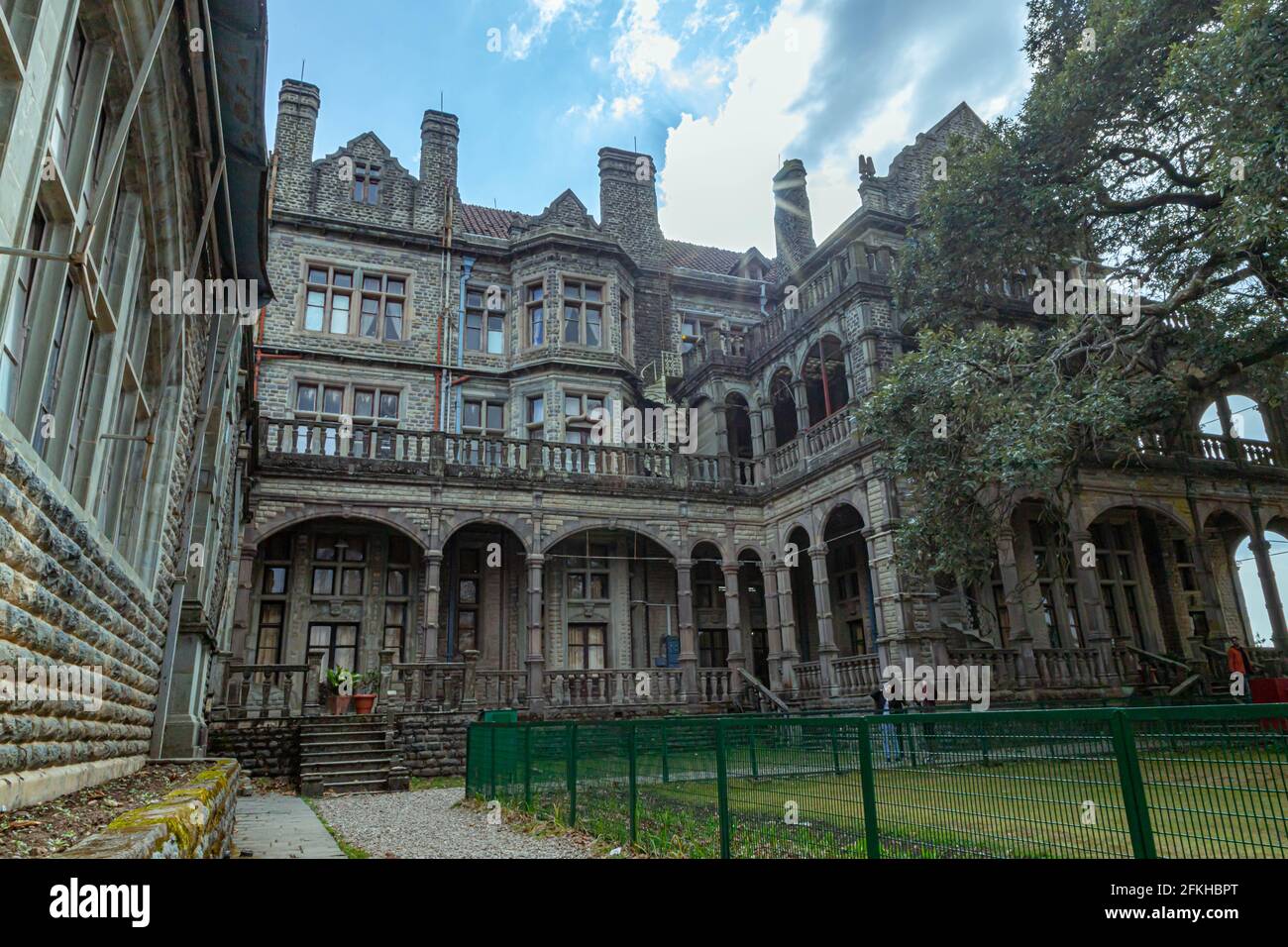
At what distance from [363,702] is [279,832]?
7647mm

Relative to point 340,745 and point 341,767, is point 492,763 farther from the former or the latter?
point 340,745

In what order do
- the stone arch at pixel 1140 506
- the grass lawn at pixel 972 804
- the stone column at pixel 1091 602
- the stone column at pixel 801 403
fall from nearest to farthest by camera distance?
the grass lawn at pixel 972 804
the stone column at pixel 1091 602
the stone arch at pixel 1140 506
the stone column at pixel 801 403

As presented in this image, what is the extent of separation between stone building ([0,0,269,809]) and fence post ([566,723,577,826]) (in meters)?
3.92

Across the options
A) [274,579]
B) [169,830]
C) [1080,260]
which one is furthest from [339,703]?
[1080,260]

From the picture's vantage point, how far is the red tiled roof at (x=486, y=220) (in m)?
24.8

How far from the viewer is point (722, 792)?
5785 millimetres

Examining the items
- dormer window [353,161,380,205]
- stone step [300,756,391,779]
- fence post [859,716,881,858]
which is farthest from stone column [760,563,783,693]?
dormer window [353,161,380,205]

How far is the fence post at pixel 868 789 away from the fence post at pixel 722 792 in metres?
1.36

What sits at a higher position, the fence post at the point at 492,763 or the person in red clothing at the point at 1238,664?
the person in red clothing at the point at 1238,664

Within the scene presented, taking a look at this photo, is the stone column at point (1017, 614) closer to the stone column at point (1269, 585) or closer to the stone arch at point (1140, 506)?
the stone arch at point (1140, 506)

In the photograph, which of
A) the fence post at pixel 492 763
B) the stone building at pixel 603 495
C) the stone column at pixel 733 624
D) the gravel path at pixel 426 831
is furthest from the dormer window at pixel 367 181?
the fence post at pixel 492 763

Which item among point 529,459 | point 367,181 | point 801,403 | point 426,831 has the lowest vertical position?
point 426,831
